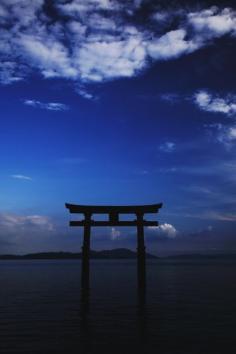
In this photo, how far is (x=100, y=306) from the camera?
858 inches

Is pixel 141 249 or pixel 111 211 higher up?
pixel 111 211

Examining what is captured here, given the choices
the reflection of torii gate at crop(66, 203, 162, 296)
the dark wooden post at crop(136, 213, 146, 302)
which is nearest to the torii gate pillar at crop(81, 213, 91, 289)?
the reflection of torii gate at crop(66, 203, 162, 296)

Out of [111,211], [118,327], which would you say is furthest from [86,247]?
[118,327]

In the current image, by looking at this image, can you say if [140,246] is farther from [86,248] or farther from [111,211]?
[86,248]

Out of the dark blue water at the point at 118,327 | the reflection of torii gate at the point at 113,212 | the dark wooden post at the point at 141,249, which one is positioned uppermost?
the reflection of torii gate at the point at 113,212

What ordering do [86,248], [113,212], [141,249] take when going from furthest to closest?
[86,248], [141,249], [113,212]

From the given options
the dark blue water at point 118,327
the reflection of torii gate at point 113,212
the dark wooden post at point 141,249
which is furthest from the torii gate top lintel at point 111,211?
the dark blue water at point 118,327

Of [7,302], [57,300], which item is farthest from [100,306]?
[7,302]

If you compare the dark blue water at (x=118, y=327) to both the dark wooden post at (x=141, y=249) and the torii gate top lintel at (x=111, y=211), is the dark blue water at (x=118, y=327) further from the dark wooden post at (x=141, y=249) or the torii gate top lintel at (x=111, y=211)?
the torii gate top lintel at (x=111, y=211)

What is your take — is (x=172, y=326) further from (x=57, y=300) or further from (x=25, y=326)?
(x=57, y=300)

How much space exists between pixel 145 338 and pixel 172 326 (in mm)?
2615

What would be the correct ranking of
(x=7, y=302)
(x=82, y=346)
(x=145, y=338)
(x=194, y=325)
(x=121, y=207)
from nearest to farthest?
(x=82, y=346) → (x=145, y=338) → (x=194, y=325) → (x=121, y=207) → (x=7, y=302)

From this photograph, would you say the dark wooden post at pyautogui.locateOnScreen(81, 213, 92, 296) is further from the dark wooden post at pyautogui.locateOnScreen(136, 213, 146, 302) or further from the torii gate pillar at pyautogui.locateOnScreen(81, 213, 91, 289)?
the dark wooden post at pyautogui.locateOnScreen(136, 213, 146, 302)

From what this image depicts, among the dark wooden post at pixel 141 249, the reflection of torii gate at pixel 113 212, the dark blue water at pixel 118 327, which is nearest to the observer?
the dark blue water at pixel 118 327
